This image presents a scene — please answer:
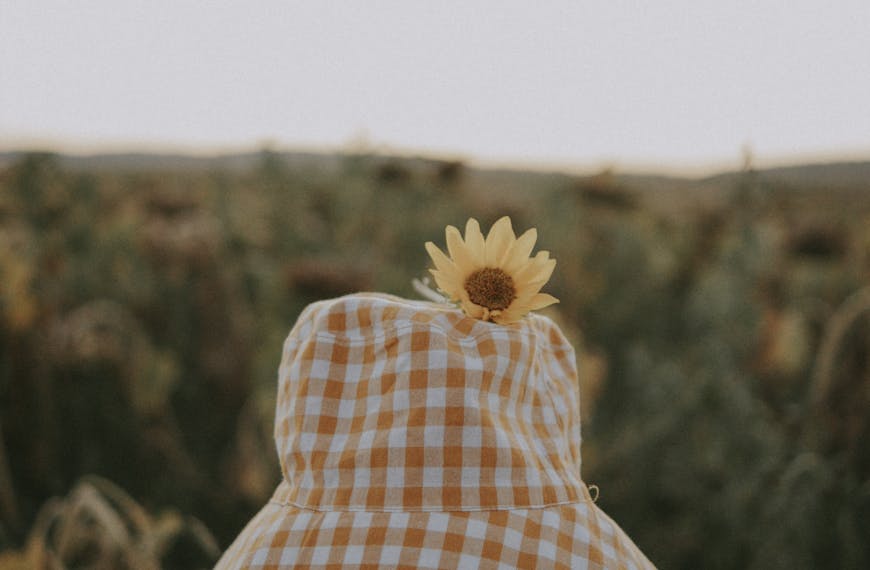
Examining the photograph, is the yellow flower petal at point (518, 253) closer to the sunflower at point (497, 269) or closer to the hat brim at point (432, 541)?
the sunflower at point (497, 269)

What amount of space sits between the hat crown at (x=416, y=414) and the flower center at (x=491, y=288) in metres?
0.02

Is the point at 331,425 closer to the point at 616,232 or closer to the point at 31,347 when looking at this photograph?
the point at 31,347

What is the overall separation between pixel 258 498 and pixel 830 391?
124 centimetres

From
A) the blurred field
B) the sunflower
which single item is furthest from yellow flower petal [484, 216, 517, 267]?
the blurred field

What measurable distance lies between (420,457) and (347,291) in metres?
1.08

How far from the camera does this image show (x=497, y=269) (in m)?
0.60

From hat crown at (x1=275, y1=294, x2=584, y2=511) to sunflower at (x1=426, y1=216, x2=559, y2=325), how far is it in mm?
23

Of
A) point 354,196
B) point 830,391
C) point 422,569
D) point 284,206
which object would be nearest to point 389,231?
point 354,196

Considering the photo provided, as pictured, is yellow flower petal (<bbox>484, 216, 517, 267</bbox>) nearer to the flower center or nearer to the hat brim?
the flower center

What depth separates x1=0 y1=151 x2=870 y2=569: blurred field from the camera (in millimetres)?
1393

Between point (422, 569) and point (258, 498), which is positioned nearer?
point (422, 569)

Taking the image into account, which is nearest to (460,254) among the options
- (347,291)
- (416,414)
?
(416,414)

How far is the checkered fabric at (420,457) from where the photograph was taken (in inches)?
20.7

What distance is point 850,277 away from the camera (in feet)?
9.84
